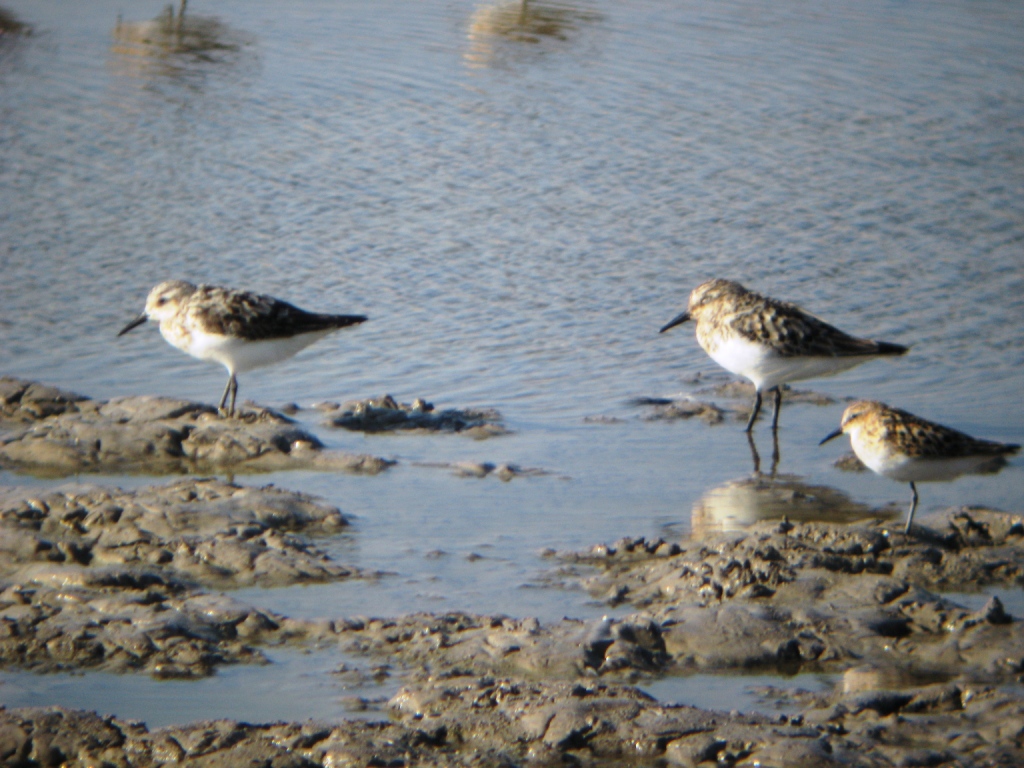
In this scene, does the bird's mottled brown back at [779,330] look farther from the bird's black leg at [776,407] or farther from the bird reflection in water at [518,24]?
the bird reflection in water at [518,24]

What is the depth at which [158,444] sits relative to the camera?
324 inches

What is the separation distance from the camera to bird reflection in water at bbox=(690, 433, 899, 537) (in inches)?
299

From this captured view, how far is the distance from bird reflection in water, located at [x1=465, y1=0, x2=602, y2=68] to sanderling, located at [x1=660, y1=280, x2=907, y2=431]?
12524 mm

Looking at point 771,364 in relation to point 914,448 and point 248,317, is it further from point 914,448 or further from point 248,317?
point 248,317

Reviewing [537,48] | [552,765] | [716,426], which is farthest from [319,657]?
[537,48]

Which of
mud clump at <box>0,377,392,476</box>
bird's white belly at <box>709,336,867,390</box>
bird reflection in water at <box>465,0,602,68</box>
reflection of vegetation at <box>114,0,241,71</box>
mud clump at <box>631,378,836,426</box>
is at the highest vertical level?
bird reflection in water at <box>465,0,602,68</box>

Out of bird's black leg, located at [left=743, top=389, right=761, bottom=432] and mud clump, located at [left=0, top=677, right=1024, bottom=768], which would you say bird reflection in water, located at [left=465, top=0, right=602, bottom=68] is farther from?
mud clump, located at [left=0, top=677, right=1024, bottom=768]

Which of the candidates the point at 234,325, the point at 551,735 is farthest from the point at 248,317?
the point at 551,735

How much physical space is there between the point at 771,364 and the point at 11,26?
1713 centimetres

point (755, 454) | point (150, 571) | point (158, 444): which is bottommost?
point (158, 444)

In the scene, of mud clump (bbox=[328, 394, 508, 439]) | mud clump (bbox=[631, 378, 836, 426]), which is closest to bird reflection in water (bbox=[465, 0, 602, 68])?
mud clump (bbox=[631, 378, 836, 426])

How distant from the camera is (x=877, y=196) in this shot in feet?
51.1

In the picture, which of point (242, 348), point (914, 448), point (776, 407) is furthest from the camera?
point (776, 407)

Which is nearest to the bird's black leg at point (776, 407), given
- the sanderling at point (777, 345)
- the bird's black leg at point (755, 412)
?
the sanderling at point (777, 345)
